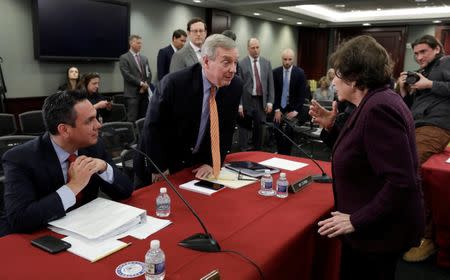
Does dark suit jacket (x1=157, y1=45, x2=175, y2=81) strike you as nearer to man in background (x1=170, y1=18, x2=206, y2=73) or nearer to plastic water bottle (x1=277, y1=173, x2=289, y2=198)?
man in background (x1=170, y1=18, x2=206, y2=73)

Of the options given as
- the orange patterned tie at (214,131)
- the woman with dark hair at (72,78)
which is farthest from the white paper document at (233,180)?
the woman with dark hair at (72,78)

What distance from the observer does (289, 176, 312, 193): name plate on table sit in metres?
2.02

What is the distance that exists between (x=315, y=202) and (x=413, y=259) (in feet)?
4.78

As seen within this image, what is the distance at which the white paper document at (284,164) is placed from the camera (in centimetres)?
255

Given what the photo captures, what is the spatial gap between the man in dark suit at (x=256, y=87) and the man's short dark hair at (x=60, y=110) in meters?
3.35

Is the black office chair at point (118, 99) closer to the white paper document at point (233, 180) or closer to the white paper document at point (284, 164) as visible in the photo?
the white paper document at point (284, 164)

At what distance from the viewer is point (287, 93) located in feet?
17.6

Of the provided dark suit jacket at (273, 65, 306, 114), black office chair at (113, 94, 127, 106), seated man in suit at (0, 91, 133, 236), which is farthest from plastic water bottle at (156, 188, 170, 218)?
black office chair at (113, 94, 127, 106)

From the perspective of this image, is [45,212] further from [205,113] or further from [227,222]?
[205,113]

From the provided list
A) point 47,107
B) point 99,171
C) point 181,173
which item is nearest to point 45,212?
point 99,171

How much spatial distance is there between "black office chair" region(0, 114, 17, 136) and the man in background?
5.92 ft

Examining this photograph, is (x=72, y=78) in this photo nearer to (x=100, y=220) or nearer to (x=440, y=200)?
(x=100, y=220)

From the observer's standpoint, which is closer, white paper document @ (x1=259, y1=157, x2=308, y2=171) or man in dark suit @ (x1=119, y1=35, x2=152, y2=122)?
white paper document @ (x1=259, y1=157, x2=308, y2=171)

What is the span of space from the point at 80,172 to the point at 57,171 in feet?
0.37
